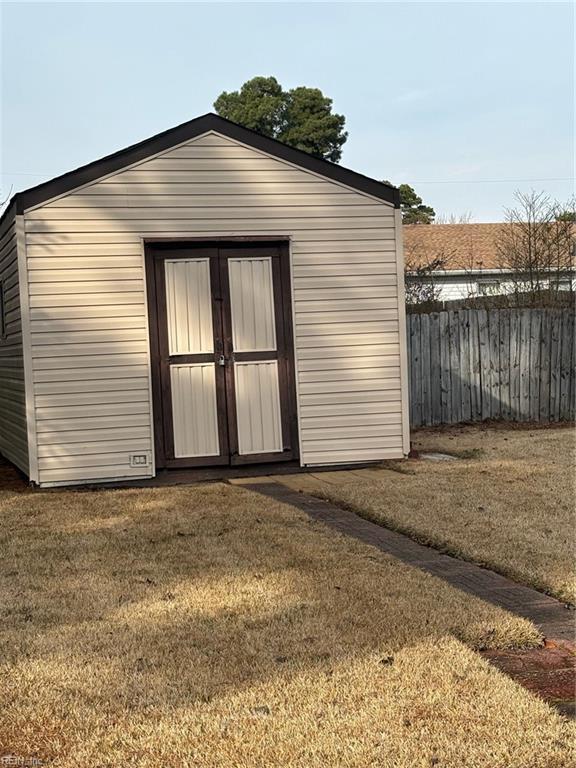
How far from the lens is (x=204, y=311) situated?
909cm

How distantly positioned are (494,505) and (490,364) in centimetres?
701

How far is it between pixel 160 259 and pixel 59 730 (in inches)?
261

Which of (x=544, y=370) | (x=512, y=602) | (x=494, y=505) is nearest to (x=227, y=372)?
(x=494, y=505)

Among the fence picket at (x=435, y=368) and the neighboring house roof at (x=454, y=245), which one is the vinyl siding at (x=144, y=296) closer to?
the fence picket at (x=435, y=368)

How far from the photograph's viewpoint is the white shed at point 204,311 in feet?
28.8

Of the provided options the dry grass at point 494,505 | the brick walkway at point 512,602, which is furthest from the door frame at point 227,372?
the brick walkway at point 512,602

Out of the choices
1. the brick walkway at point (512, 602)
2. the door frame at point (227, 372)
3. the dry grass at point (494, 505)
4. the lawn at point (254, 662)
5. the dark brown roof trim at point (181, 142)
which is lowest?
the dry grass at point (494, 505)

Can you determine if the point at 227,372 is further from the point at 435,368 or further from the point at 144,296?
the point at 435,368

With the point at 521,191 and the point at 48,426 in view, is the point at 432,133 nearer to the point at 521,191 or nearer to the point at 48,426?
the point at 521,191

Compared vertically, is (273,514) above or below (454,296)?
below

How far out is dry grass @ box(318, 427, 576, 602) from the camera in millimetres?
5102

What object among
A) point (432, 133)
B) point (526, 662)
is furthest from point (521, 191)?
point (526, 662)

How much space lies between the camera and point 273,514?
6.62 metres

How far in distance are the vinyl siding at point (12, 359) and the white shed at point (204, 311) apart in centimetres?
7
